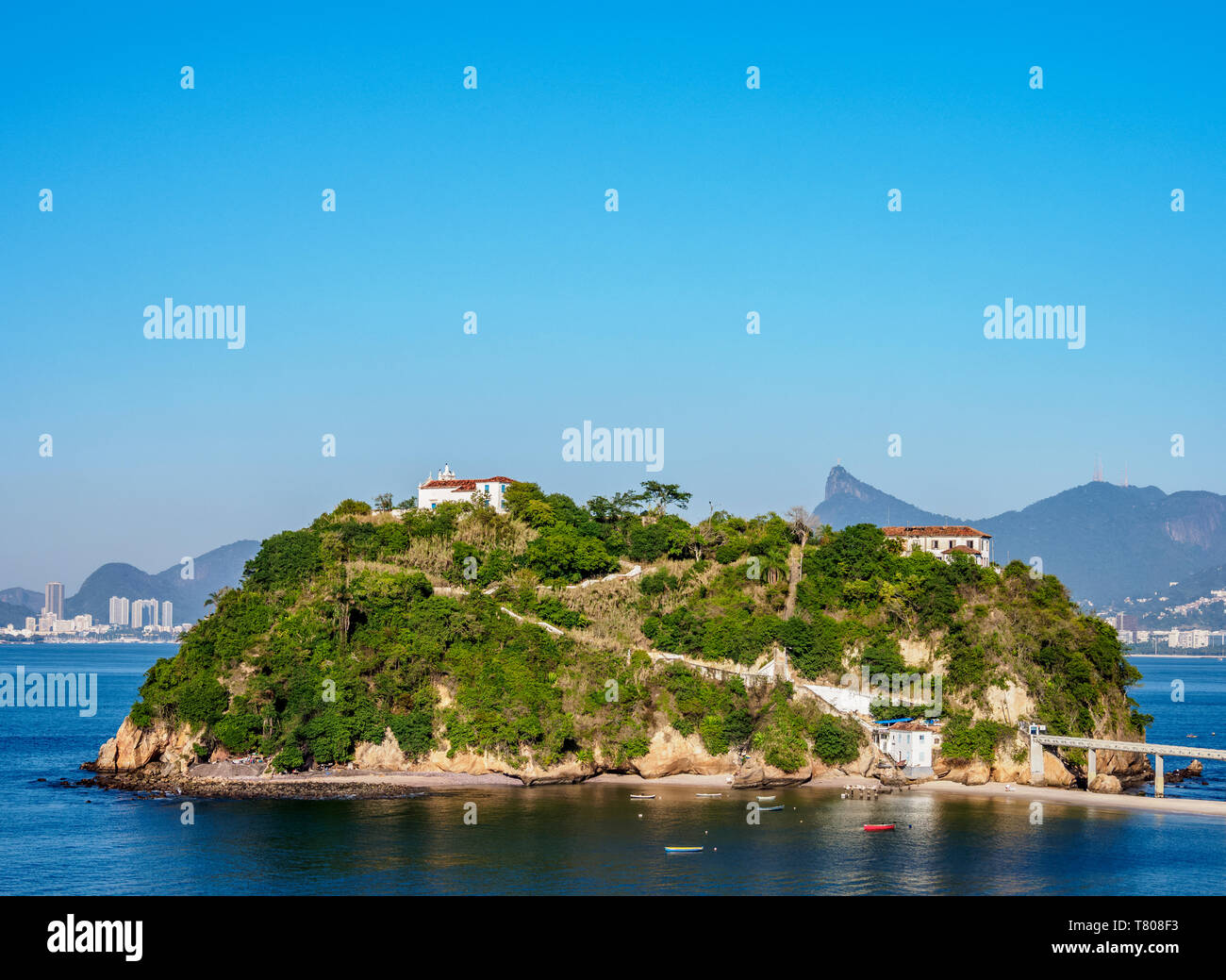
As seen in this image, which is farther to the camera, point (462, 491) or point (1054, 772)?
point (462, 491)

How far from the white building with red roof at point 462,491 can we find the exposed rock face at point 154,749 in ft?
78.6

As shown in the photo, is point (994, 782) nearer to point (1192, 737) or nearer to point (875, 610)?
point (875, 610)

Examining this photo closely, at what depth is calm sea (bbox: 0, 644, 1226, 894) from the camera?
33625 millimetres

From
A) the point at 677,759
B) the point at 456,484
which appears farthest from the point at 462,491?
the point at 677,759

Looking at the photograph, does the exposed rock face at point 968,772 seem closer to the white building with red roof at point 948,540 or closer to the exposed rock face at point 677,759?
the exposed rock face at point 677,759

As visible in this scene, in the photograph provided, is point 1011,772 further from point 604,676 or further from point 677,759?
point 604,676

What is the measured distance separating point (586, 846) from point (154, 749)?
28072mm

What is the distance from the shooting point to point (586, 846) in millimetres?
38312

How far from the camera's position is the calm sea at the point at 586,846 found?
33.6m

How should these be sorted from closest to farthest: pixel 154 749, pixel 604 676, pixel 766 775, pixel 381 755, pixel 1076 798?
pixel 1076 798 → pixel 766 775 → pixel 381 755 → pixel 154 749 → pixel 604 676

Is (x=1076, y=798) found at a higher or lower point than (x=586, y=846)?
lower

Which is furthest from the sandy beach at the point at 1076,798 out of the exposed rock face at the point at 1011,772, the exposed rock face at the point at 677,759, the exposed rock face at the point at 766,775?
the exposed rock face at the point at 677,759

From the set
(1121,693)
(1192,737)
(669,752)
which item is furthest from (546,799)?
(1192,737)
